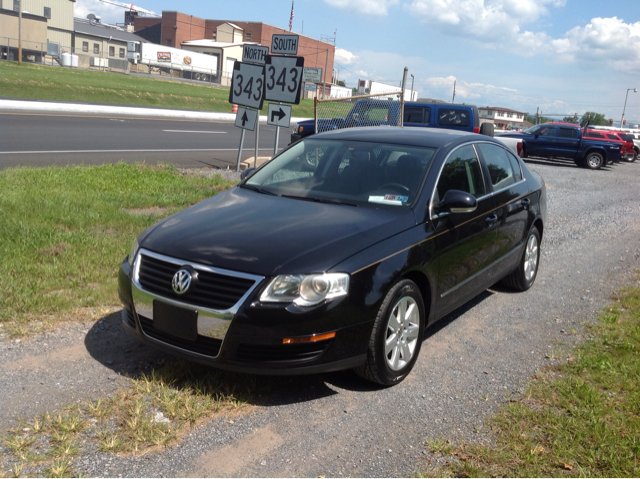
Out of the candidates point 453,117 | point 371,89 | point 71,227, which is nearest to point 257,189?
point 71,227

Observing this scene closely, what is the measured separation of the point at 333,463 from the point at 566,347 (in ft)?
8.59

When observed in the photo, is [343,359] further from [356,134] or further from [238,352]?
[356,134]

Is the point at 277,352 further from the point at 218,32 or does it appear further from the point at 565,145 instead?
the point at 218,32

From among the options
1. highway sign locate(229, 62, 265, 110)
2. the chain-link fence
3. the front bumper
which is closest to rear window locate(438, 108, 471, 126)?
the chain-link fence

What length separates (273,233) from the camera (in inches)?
159

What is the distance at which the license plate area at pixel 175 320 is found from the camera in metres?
3.72

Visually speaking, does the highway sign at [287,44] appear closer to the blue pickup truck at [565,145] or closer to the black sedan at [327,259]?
the black sedan at [327,259]

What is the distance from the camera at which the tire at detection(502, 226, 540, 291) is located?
21.2 ft

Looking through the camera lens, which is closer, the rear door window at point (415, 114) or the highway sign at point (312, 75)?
the rear door window at point (415, 114)

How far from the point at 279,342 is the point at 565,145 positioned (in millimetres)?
24397

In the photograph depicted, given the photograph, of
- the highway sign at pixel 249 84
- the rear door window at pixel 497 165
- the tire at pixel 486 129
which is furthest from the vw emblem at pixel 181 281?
the tire at pixel 486 129

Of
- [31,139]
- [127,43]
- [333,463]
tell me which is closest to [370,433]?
[333,463]

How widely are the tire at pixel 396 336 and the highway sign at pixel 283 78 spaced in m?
7.20

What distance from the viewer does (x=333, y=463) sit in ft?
10.8
